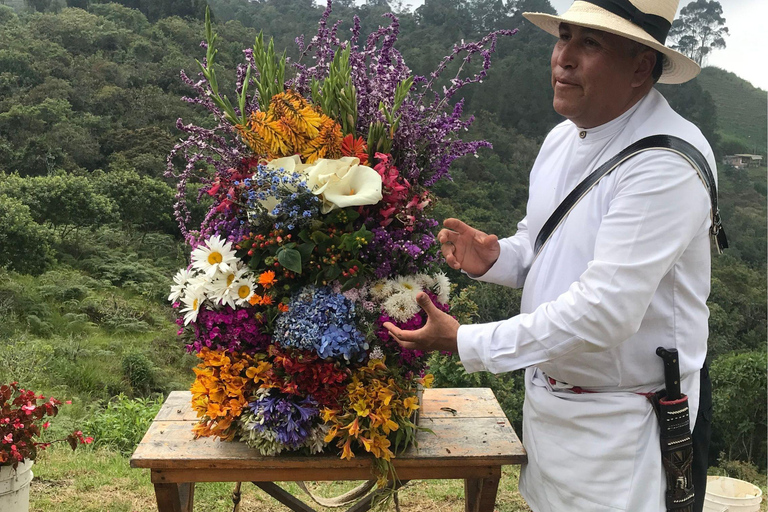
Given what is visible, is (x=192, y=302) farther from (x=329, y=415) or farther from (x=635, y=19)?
(x=635, y=19)

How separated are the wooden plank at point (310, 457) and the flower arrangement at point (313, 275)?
0.04 metres

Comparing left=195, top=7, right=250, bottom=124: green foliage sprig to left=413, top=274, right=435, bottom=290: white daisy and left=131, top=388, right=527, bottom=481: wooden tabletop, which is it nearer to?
left=413, top=274, right=435, bottom=290: white daisy

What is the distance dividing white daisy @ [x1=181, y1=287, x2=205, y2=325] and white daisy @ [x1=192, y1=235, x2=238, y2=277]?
0.23 ft

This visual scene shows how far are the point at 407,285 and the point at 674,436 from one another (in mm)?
785

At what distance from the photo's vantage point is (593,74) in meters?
1.69

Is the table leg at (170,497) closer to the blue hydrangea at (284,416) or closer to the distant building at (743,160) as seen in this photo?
the blue hydrangea at (284,416)

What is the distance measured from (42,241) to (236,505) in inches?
654

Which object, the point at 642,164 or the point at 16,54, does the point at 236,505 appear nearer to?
the point at 642,164

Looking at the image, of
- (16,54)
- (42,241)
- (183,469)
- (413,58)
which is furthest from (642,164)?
(16,54)

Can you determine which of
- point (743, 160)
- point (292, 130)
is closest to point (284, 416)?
point (292, 130)

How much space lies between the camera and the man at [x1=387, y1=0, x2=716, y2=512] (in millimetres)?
1556

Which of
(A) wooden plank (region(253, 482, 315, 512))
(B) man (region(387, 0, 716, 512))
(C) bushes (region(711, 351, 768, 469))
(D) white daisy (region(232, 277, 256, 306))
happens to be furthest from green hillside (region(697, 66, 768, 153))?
(D) white daisy (region(232, 277, 256, 306))

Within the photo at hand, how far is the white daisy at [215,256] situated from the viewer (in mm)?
1886

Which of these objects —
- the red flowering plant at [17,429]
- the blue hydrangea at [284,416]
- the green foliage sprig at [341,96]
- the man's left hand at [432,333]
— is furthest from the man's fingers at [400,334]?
the red flowering plant at [17,429]
